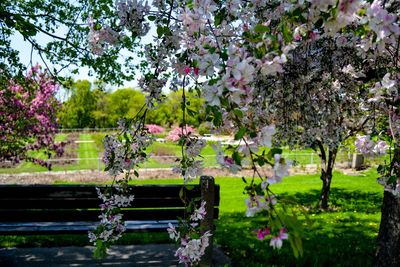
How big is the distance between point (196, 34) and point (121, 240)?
5.14m

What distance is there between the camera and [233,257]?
5.44m

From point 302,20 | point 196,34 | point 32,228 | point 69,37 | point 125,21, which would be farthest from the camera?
point 69,37

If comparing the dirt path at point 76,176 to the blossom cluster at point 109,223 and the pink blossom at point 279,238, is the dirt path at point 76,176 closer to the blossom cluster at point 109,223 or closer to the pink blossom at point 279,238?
the blossom cluster at point 109,223

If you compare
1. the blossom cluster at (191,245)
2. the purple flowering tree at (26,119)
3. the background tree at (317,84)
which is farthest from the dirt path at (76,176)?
the blossom cluster at (191,245)

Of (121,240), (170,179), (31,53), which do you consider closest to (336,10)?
(121,240)

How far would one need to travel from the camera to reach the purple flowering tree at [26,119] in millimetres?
9102

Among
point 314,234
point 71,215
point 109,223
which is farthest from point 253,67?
point 314,234

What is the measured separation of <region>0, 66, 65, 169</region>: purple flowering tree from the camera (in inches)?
358

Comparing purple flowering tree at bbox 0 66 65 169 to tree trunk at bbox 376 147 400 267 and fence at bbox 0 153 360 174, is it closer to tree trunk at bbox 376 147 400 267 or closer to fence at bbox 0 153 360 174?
tree trunk at bbox 376 147 400 267

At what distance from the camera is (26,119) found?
970 centimetres

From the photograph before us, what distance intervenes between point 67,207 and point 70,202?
9 centimetres

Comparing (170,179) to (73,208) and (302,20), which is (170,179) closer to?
(73,208)

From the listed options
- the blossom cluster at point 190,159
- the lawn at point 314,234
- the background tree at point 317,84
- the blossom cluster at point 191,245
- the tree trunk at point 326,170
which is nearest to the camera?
the blossom cluster at point 191,245

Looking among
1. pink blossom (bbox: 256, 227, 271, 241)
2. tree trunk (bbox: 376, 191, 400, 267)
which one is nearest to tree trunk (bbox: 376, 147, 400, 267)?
tree trunk (bbox: 376, 191, 400, 267)
